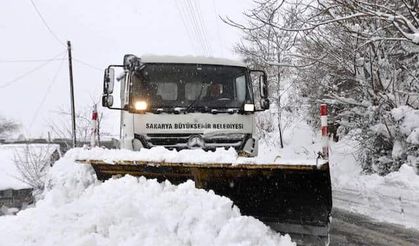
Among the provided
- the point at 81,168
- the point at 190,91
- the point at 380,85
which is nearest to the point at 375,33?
the point at 380,85

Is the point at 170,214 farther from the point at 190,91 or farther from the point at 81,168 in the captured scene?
the point at 190,91

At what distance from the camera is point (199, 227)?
4.26 metres

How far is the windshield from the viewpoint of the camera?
22.4ft

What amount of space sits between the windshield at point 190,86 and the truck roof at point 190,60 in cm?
8

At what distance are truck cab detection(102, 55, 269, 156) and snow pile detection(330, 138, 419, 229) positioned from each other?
220cm

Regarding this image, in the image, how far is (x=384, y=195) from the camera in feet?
25.9

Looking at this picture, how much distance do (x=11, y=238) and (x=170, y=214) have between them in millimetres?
1426

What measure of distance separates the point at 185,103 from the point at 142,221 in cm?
275

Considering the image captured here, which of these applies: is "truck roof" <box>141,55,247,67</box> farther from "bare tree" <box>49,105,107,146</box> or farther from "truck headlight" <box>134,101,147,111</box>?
"bare tree" <box>49,105,107,146</box>

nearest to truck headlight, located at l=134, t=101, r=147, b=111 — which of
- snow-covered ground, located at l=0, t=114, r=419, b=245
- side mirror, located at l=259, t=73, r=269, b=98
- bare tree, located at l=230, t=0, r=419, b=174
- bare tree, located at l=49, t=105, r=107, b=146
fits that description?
snow-covered ground, located at l=0, t=114, r=419, b=245

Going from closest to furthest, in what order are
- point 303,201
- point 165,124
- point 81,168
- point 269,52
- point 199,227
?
point 199,227
point 303,201
point 81,168
point 165,124
point 269,52

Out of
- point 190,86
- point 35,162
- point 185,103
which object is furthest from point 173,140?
point 35,162

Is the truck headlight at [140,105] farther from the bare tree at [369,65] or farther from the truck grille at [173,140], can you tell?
the bare tree at [369,65]

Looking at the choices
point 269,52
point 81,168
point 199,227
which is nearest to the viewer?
point 199,227
